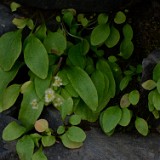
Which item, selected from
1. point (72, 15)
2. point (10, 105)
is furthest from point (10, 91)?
point (72, 15)

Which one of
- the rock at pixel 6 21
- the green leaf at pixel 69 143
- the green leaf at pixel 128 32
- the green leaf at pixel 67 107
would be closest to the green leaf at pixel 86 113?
the green leaf at pixel 67 107

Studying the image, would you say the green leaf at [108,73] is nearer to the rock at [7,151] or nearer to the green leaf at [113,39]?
the green leaf at [113,39]

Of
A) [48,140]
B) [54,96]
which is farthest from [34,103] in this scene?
[48,140]

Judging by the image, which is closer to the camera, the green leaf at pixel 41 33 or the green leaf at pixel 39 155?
the green leaf at pixel 39 155

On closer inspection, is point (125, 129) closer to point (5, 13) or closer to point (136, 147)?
A: point (136, 147)

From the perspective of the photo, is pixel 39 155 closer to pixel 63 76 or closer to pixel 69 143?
pixel 69 143

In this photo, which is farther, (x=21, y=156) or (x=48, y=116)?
(x=48, y=116)
